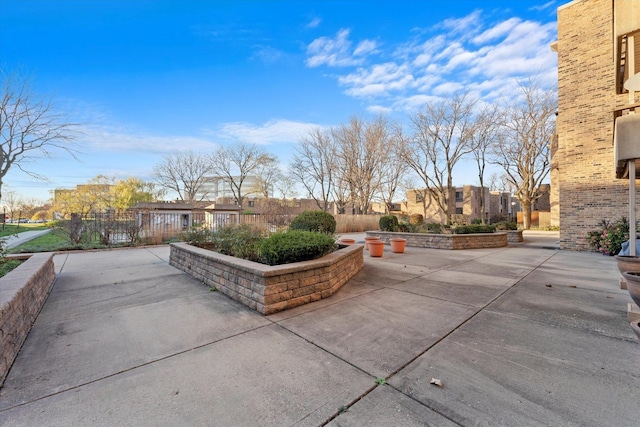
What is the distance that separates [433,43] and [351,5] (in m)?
3.17

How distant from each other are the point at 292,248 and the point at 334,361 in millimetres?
1974

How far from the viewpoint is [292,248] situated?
4.02 m

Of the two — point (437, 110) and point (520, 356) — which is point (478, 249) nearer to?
point (520, 356)

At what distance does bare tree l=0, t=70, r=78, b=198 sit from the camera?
8.40 metres

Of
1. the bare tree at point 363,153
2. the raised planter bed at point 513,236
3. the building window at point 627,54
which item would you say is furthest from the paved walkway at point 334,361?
the bare tree at point 363,153

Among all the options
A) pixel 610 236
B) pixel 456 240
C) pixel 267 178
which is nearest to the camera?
pixel 610 236

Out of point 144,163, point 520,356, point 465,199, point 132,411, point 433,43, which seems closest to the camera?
point 132,411

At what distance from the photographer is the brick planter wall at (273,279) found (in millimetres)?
3439

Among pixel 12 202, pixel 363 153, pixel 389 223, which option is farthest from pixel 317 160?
pixel 12 202

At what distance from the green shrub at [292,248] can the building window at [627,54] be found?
5.23 metres

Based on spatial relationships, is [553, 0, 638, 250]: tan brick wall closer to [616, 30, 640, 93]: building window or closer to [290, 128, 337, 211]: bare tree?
[616, 30, 640, 93]: building window

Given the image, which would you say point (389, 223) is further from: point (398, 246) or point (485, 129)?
point (485, 129)

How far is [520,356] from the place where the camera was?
92.0 inches

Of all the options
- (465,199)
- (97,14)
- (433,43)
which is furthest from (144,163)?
(465,199)
